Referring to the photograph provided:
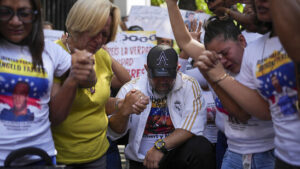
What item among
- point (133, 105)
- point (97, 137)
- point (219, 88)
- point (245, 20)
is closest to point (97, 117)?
point (97, 137)

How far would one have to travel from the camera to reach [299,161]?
6.80 ft

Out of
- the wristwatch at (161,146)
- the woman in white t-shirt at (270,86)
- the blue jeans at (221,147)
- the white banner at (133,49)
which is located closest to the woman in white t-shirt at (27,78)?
the woman in white t-shirt at (270,86)

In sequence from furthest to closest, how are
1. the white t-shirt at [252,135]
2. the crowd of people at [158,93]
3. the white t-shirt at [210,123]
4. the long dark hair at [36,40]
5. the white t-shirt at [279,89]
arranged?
the white t-shirt at [210,123]
the white t-shirt at [252,135]
the long dark hair at [36,40]
the crowd of people at [158,93]
the white t-shirt at [279,89]

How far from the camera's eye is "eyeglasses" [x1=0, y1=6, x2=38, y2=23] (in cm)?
226

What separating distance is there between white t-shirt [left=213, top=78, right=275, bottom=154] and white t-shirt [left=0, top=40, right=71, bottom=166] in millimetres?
1301

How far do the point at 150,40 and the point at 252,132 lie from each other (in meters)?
2.87

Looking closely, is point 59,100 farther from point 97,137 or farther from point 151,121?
point 151,121

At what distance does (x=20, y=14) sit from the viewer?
2299 mm

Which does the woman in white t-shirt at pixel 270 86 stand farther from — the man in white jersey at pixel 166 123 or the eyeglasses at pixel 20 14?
the man in white jersey at pixel 166 123

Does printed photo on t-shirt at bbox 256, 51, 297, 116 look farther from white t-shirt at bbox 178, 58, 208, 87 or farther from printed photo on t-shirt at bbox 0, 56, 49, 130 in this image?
white t-shirt at bbox 178, 58, 208, 87

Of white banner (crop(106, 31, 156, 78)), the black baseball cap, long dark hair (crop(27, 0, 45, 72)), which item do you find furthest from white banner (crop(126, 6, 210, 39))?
long dark hair (crop(27, 0, 45, 72))

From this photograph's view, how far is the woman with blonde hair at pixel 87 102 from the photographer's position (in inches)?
114

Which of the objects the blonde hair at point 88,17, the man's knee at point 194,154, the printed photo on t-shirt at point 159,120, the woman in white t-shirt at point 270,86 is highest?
the blonde hair at point 88,17

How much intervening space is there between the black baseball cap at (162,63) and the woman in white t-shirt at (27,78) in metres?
1.33
